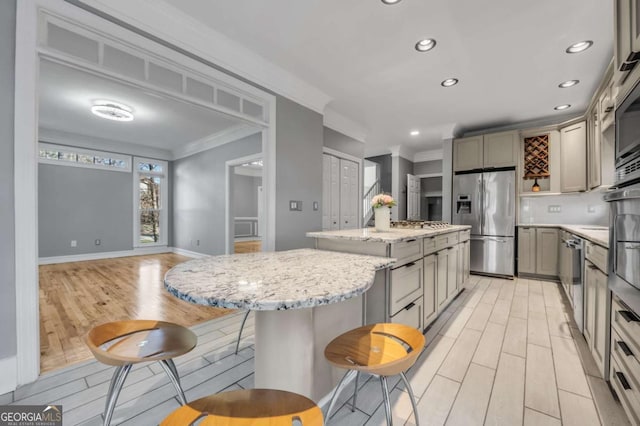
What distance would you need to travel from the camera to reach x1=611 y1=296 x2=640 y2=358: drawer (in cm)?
117

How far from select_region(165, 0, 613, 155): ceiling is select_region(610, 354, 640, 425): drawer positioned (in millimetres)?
2497

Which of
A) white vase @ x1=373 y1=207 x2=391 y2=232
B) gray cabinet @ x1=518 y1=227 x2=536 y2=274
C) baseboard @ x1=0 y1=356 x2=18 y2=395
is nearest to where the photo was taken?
baseboard @ x1=0 y1=356 x2=18 y2=395

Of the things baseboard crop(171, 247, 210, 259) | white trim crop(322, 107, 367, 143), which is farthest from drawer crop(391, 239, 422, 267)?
baseboard crop(171, 247, 210, 259)

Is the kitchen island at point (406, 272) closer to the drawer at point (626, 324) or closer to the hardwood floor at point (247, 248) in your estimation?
the drawer at point (626, 324)

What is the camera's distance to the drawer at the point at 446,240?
8.40 ft

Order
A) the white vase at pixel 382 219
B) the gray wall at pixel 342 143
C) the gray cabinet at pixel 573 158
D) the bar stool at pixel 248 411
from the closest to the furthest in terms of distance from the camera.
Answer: the bar stool at pixel 248 411, the white vase at pixel 382 219, the gray cabinet at pixel 573 158, the gray wall at pixel 342 143

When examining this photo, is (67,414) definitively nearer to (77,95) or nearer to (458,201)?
(77,95)

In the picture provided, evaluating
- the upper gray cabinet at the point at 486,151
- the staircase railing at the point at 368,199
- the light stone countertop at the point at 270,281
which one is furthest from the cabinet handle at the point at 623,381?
the staircase railing at the point at 368,199

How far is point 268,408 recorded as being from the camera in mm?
687

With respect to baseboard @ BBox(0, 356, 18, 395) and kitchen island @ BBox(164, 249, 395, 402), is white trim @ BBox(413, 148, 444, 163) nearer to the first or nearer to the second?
kitchen island @ BBox(164, 249, 395, 402)

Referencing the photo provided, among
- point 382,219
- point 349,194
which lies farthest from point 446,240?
point 349,194

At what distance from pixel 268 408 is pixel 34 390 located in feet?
6.25

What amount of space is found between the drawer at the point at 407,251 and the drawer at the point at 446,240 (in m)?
0.51

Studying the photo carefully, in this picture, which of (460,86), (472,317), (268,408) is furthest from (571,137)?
(268,408)
